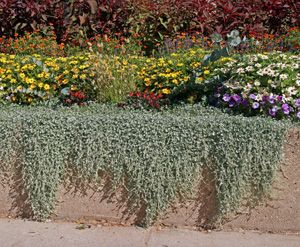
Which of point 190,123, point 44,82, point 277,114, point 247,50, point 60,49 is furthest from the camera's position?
point 60,49

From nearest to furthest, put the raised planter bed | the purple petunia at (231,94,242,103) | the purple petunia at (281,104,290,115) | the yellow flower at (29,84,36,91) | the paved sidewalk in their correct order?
the paved sidewalk → the raised planter bed → the purple petunia at (281,104,290,115) → the purple petunia at (231,94,242,103) → the yellow flower at (29,84,36,91)

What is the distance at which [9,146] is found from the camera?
Answer: 14.3ft

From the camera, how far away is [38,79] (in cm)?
579

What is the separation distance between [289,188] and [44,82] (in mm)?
2861

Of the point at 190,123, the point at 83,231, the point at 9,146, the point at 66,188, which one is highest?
the point at 190,123

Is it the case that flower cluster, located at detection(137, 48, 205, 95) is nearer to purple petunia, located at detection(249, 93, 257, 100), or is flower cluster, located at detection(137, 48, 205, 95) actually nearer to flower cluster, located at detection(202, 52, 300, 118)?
flower cluster, located at detection(202, 52, 300, 118)

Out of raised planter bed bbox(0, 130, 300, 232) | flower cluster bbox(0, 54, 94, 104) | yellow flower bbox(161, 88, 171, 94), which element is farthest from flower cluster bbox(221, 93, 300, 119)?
flower cluster bbox(0, 54, 94, 104)

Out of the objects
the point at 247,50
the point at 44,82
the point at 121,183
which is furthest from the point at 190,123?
the point at 247,50

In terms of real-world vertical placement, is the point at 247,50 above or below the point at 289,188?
above

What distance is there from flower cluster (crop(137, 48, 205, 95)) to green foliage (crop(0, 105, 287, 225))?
1.29 m

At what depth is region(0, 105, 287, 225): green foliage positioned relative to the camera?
13.5 ft

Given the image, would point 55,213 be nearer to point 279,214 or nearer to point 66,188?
point 66,188

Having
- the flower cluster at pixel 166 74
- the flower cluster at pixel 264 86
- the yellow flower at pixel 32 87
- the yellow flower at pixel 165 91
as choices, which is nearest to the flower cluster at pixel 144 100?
the yellow flower at pixel 165 91

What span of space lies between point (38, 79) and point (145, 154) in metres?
2.10
